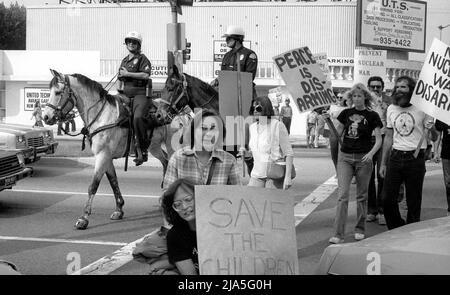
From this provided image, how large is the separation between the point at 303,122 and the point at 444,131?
26.4m

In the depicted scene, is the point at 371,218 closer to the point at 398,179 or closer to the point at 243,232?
the point at 398,179

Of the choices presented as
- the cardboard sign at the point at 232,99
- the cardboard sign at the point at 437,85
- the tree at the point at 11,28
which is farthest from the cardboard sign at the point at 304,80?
the tree at the point at 11,28

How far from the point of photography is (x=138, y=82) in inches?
376

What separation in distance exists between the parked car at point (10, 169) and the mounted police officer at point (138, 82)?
80.6 inches

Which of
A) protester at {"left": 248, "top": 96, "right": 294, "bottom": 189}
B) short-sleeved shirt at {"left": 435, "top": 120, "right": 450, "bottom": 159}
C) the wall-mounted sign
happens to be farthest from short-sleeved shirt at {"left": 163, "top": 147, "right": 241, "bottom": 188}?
the wall-mounted sign

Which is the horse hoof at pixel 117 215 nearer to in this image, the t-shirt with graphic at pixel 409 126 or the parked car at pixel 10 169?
the parked car at pixel 10 169

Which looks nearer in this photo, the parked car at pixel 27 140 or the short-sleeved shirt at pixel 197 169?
the short-sleeved shirt at pixel 197 169

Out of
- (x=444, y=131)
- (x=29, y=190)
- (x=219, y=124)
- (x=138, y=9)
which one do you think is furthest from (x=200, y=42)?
(x=219, y=124)

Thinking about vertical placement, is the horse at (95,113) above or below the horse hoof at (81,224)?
above

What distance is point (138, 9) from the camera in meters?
48.2

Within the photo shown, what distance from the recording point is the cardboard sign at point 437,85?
646 cm

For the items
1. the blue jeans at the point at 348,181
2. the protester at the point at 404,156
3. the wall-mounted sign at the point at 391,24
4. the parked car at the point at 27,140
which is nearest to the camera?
the protester at the point at 404,156

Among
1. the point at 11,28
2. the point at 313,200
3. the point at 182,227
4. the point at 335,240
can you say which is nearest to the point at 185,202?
the point at 182,227

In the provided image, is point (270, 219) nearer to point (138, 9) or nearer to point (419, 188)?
point (419, 188)
